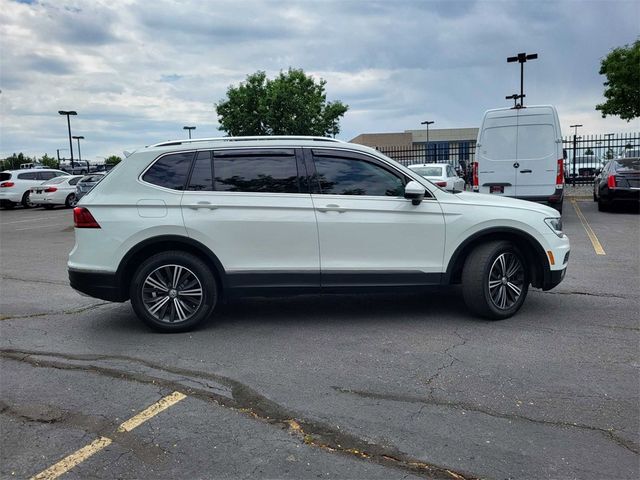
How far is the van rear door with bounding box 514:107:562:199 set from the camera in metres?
12.7

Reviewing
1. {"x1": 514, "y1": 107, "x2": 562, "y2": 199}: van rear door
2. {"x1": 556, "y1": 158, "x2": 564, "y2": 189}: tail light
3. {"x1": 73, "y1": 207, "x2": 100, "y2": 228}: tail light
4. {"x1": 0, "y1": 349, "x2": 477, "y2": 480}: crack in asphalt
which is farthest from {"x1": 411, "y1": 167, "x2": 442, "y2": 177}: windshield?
{"x1": 0, "y1": 349, "x2": 477, "y2": 480}: crack in asphalt

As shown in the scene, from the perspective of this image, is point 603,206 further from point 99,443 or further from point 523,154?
point 99,443

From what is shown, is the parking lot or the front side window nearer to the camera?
the parking lot

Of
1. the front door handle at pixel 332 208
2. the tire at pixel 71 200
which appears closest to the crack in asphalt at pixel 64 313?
the front door handle at pixel 332 208

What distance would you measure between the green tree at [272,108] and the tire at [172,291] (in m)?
36.1

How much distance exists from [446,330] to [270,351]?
1.71 metres

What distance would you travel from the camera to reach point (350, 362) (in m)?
4.62

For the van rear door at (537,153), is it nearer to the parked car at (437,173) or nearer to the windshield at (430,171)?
the parked car at (437,173)

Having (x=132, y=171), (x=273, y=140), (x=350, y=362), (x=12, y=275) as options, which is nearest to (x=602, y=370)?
(x=350, y=362)

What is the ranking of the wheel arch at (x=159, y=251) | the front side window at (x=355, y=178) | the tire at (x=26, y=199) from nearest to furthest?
1. the wheel arch at (x=159, y=251)
2. the front side window at (x=355, y=178)
3. the tire at (x=26, y=199)

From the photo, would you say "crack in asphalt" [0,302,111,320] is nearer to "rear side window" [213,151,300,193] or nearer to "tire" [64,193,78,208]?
"rear side window" [213,151,300,193]

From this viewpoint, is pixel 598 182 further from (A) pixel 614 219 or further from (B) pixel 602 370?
(B) pixel 602 370

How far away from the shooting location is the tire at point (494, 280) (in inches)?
221

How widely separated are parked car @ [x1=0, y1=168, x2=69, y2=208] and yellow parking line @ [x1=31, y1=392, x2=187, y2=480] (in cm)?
2557
